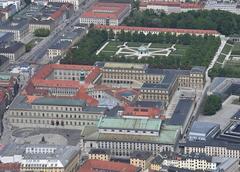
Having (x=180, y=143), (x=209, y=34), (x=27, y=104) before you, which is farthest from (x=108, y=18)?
(x=180, y=143)

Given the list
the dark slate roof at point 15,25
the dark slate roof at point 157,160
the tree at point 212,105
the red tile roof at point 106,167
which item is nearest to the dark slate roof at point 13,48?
the dark slate roof at point 15,25

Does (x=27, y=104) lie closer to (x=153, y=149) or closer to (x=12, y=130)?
(x=12, y=130)

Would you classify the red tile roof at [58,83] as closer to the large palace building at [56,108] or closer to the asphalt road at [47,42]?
the large palace building at [56,108]

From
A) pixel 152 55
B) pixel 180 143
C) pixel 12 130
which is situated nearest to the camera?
pixel 180 143

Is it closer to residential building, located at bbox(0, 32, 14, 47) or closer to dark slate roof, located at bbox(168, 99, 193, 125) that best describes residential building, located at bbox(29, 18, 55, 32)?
residential building, located at bbox(0, 32, 14, 47)

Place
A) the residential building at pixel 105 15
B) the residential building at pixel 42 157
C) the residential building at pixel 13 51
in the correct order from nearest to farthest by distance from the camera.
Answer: the residential building at pixel 42 157
the residential building at pixel 13 51
the residential building at pixel 105 15
